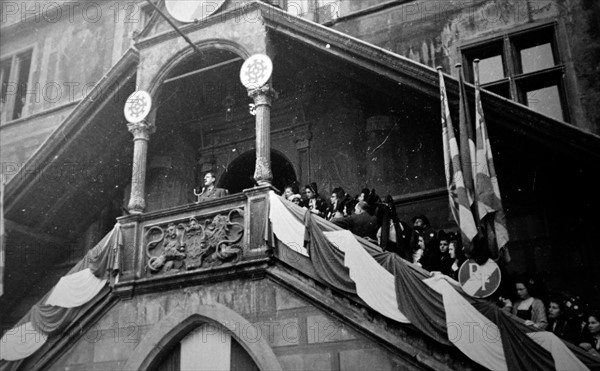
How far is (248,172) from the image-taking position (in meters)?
16.2

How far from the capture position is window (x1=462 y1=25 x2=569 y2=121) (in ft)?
40.8

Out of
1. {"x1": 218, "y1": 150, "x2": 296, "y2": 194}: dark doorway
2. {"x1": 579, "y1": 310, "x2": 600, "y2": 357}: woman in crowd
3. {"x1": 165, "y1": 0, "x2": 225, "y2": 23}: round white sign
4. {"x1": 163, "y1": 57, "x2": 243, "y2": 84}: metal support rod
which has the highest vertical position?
{"x1": 165, "y1": 0, "x2": 225, "y2": 23}: round white sign

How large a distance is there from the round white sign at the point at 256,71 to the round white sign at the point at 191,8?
1625 mm

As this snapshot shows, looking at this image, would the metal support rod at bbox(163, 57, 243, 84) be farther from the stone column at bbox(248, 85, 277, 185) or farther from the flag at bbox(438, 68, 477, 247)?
the flag at bbox(438, 68, 477, 247)

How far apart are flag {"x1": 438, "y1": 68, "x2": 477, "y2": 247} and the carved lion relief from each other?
11.2 ft

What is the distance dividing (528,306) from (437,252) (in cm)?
157

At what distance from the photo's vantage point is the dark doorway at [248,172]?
15.2 metres

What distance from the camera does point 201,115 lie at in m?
15.5

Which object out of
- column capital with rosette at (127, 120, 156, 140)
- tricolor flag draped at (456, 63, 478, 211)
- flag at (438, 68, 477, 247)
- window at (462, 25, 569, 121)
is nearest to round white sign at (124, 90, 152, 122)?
column capital with rosette at (127, 120, 156, 140)

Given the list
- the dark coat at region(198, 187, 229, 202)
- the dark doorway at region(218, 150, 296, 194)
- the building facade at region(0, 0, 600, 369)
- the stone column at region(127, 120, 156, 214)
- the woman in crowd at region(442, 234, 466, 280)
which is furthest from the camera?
the dark doorway at region(218, 150, 296, 194)

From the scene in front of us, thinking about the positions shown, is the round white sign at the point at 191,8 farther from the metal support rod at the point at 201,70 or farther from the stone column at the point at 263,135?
the stone column at the point at 263,135

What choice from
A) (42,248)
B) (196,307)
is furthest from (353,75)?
(42,248)

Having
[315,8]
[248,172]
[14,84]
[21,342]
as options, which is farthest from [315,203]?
[14,84]

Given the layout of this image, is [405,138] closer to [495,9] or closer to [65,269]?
[495,9]
